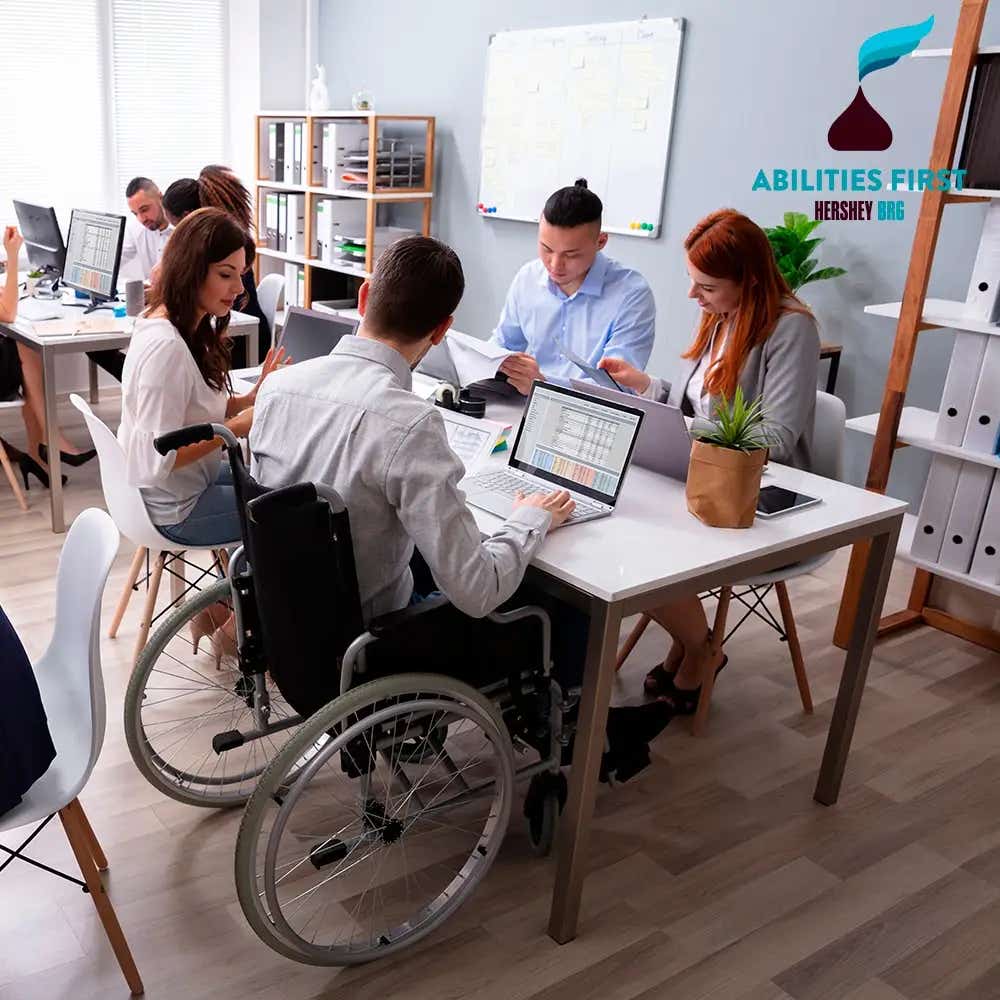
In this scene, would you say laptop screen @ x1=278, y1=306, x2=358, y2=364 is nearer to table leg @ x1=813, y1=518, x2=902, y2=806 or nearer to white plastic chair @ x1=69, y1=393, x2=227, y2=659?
white plastic chair @ x1=69, y1=393, x2=227, y2=659

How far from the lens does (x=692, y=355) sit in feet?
9.07

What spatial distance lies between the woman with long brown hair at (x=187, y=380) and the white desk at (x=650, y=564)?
2.48 ft

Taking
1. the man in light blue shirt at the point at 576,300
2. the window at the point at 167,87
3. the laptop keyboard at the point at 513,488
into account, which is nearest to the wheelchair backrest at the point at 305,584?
the laptop keyboard at the point at 513,488

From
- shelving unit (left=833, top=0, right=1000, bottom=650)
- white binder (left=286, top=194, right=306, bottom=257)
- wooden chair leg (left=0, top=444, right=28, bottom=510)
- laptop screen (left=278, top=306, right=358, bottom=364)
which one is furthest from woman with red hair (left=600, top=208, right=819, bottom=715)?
white binder (left=286, top=194, right=306, bottom=257)

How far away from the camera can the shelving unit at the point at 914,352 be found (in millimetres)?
2676

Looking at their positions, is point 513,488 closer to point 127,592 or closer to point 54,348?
point 127,592

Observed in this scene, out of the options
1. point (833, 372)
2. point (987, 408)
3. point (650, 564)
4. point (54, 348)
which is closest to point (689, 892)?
point (650, 564)

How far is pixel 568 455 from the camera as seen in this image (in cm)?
211

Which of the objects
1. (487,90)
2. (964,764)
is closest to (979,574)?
(964,764)

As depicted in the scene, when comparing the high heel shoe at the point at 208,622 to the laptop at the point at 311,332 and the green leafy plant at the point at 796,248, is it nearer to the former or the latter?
the laptop at the point at 311,332

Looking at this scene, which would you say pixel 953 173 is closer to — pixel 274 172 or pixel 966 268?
pixel 966 268

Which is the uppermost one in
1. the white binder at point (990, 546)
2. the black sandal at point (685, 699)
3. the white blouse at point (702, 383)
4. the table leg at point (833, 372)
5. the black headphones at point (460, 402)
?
the white blouse at point (702, 383)

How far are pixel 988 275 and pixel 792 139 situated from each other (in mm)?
1407

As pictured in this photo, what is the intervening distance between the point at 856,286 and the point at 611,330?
46.8 inches
